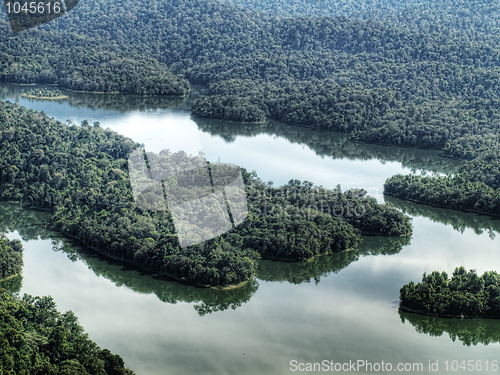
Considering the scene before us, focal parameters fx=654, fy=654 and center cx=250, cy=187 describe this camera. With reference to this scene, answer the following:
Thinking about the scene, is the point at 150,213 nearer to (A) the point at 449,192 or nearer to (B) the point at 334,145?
(A) the point at 449,192

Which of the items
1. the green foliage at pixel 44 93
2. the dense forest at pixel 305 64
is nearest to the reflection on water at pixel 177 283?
the dense forest at pixel 305 64

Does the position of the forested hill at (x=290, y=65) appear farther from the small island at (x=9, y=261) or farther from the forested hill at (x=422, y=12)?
the small island at (x=9, y=261)

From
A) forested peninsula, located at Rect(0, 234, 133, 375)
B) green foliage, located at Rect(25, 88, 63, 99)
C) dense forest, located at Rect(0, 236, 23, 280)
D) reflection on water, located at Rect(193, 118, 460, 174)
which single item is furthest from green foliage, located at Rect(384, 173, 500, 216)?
green foliage, located at Rect(25, 88, 63, 99)

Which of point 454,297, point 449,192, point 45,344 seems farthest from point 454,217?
point 45,344

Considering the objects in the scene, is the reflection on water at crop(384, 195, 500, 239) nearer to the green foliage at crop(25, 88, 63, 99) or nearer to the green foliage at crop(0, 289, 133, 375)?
the green foliage at crop(0, 289, 133, 375)

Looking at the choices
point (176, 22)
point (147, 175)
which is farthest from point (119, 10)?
point (147, 175)
